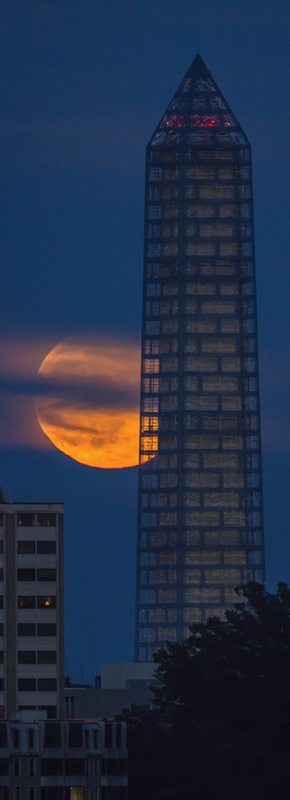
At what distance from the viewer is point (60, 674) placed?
18200cm

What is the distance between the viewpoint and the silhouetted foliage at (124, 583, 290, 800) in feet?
456

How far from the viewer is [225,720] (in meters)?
146

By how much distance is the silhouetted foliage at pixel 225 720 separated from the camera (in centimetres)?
13888

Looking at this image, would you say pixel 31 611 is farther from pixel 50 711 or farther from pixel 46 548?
pixel 50 711

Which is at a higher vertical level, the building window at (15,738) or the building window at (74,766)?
the building window at (15,738)

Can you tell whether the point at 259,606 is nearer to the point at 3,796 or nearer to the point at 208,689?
the point at 208,689

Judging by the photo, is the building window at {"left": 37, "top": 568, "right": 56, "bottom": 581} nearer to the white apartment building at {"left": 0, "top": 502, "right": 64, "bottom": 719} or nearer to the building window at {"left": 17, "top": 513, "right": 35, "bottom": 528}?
the white apartment building at {"left": 0, "top": 502, "right": 64, "bottom": 719}

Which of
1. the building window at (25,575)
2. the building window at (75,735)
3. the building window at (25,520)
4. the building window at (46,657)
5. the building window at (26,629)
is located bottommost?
the building window at (75,735)

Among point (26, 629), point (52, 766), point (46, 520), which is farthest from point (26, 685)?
point (52, 766)

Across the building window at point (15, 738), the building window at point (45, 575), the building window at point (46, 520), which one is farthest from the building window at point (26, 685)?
the building window at point (15, 738)

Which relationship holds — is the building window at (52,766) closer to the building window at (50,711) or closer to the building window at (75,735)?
the building window at (75,735)

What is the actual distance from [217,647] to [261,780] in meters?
20.9

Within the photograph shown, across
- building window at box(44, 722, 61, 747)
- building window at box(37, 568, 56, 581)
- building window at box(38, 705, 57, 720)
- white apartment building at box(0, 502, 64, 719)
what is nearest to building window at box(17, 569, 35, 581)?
white apartment building at box(0, 502, 64, 719)

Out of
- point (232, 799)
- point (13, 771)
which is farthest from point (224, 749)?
point (13, 771)
